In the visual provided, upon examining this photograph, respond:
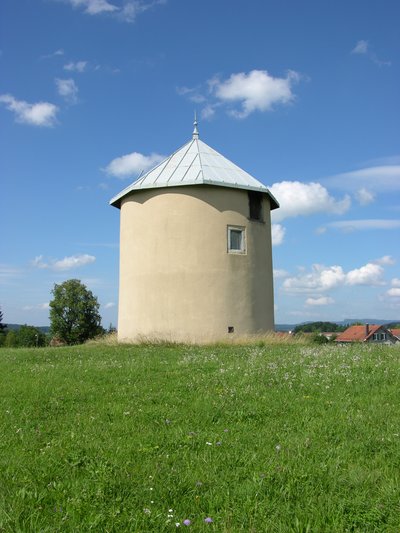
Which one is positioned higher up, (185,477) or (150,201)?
(150,201)

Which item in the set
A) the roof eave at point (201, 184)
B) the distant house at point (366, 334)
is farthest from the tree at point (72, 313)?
the distant house at point (366, 334)

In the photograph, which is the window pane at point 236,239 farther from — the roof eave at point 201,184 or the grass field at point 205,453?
the grass field at point 205,453

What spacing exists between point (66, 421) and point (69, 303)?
41.3m

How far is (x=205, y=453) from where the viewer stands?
4.73m

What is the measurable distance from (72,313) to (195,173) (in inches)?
1224

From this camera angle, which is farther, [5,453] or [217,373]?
[217,373]

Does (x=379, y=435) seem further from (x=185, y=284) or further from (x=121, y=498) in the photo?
(x=185, y=284)

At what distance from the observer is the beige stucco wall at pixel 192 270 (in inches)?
678

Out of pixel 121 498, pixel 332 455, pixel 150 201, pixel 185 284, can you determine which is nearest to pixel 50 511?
pixel 121 498

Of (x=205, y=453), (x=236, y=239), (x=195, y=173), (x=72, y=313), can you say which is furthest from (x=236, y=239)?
(x=72, y=313)

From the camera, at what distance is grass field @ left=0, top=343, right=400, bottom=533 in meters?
3.63

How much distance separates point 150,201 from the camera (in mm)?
18172

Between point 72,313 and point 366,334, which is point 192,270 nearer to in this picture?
point 72,313

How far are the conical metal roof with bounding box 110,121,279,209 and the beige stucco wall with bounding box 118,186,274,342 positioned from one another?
0.30 meters
